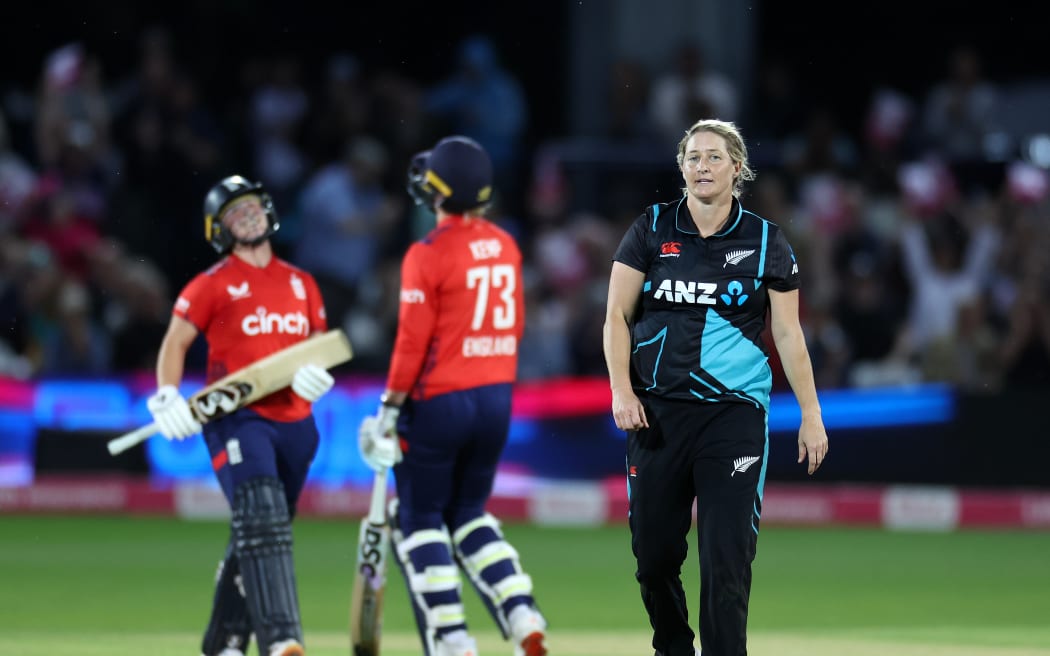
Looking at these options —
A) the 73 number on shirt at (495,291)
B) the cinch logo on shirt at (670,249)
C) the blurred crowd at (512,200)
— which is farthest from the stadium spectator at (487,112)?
the cinch logo on shirt at (670,249)

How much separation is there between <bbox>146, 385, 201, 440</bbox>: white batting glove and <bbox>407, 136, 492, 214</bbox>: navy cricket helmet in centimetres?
157

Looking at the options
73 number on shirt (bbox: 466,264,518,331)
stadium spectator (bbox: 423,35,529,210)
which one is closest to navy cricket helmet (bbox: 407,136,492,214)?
73 number on shirt (bbox: 466,264,518,331)

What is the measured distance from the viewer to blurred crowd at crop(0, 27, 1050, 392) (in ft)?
52.9

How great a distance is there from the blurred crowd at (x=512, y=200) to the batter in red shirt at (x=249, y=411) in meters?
7.79

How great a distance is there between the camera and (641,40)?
18703 mm

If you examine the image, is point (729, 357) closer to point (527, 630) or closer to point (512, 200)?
point (527, 630)

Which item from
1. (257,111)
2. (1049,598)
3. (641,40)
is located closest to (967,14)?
(641,40)

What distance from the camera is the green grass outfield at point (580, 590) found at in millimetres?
9734

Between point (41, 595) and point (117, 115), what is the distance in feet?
25.0

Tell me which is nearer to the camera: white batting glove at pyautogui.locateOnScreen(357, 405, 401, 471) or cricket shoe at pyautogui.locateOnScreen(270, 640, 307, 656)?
cricket shoe at pyautogui.locateOnScreen(270, 640, 307, 656)

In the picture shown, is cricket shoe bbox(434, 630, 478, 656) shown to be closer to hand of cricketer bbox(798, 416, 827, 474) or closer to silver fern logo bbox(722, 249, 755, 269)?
hand of cricketer bbox(798, 416, 827, 474)

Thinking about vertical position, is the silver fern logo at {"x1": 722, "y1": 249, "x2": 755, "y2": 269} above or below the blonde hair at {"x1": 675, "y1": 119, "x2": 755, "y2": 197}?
below

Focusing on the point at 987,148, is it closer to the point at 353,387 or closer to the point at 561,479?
the point at 561,479

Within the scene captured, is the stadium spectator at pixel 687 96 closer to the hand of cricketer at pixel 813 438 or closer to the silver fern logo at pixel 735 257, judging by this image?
the silver fern logo at pixel 735 257
